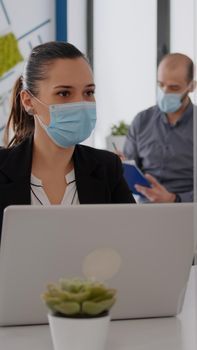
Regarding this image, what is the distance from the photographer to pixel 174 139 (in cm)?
413

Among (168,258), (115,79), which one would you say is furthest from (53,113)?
(115,79)

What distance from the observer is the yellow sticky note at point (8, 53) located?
6.71m

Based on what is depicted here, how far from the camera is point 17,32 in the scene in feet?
22.6

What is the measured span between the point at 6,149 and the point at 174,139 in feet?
6.23

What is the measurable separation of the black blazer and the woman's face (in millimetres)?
157

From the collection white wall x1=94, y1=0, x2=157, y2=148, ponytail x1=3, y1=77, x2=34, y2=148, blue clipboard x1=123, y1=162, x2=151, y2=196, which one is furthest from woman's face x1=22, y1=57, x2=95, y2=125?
white wall x1=94, y1=0, x2=157, y2=148

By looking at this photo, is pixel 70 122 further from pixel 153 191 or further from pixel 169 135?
pixel 169 135

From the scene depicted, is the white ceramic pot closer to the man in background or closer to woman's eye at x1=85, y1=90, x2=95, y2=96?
woman's eye at x1=85, y1=90, x2=95, y2=96

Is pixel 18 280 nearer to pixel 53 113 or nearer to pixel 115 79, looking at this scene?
pixel 53 113

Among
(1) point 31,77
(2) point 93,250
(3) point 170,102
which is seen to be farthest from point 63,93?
(3) point 170,102

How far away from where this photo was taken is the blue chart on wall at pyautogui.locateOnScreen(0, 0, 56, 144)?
22.0 ft

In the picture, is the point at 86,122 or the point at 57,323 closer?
the point at 57,323

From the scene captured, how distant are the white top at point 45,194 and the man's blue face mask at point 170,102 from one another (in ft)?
6.34

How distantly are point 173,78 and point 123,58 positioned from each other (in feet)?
8.02
